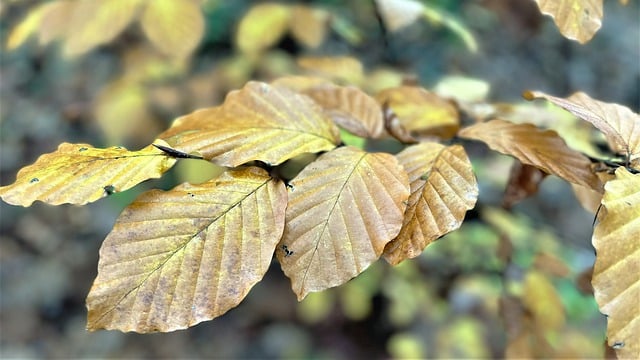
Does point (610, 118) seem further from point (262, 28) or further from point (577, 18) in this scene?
point (262, 28)

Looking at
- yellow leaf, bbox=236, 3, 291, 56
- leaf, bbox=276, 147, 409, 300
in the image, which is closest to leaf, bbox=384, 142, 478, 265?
leaf, bbox=276, 147, 409, 300

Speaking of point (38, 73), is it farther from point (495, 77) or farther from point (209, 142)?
point (209, 142)

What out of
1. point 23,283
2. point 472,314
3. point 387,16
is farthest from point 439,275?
point 23,283

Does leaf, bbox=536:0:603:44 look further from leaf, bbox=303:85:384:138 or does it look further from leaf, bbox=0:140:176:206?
leaf, bbox=0:140:176:206

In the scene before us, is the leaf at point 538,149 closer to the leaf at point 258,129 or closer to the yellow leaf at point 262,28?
the leaf at point 258,129

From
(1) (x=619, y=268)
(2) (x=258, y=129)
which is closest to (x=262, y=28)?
(2) (x=258, y=129)

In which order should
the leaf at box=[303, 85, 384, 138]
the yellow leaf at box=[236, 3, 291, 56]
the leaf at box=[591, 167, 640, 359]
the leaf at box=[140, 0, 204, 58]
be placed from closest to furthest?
the leaf at box=[591, 167, 640, 359] < the leaf at box=[303, 85, 384, 138] < the leaf at box=[140, 0, 204, 58] < the yellow leaf at box=[236, 3, 291, 56]
